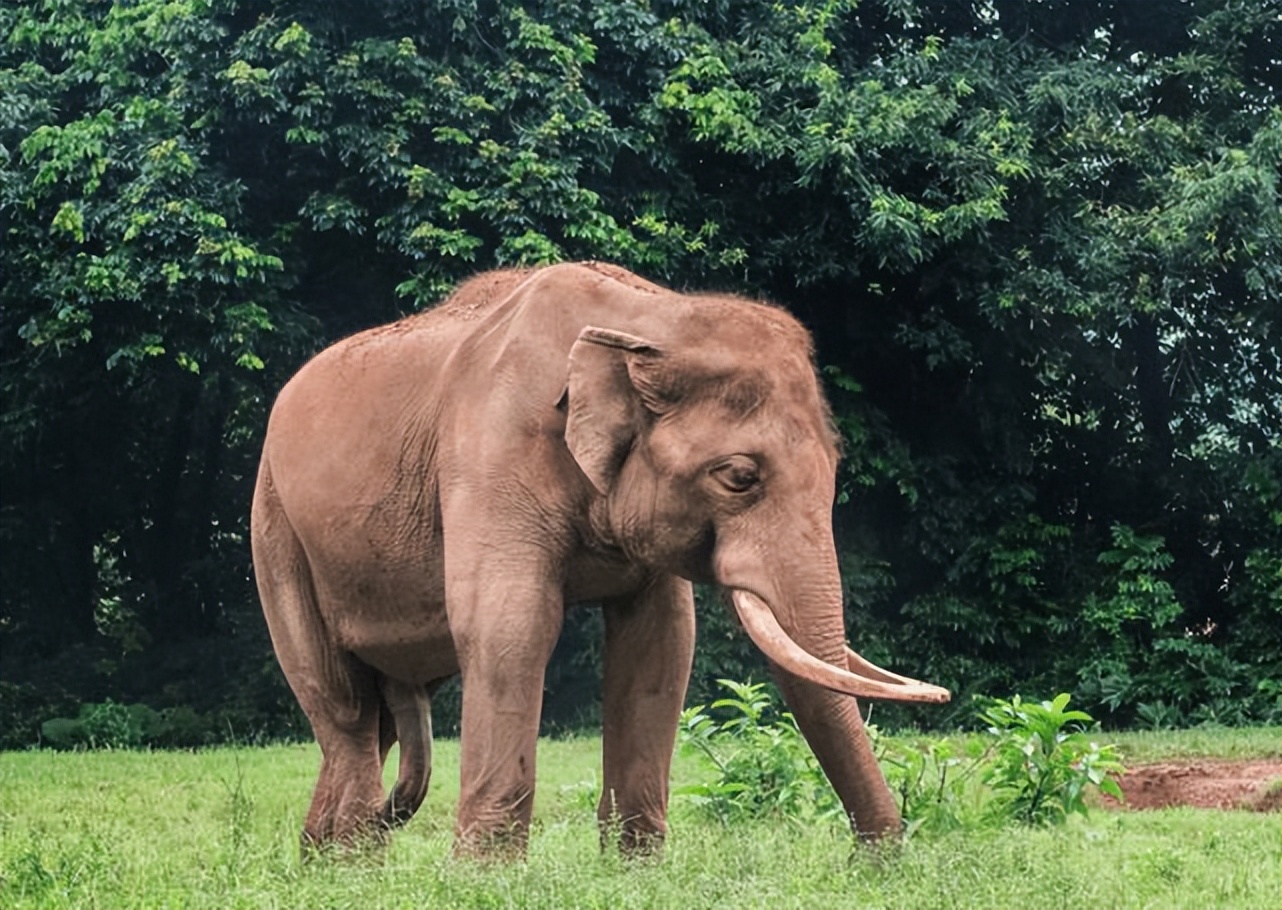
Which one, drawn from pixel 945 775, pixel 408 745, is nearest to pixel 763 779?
pixel 945 775

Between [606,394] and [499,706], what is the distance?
98 cm

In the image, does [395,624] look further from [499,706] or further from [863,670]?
[863,670]

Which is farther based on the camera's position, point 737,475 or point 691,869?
point 691,869

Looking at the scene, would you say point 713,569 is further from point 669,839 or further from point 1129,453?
point 1129,453

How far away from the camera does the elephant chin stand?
18.4 ft

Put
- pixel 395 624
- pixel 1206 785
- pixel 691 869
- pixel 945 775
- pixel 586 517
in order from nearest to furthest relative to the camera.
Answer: pixel 691 869
pixel 586 517
pixel 395 624
pixel 945 775
pixel 1206 785

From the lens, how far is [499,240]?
16109 millimetres

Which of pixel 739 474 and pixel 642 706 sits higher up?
pixel 739 474

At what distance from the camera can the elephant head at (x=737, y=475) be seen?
19.7 ft

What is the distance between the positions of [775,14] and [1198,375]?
517 centimetres

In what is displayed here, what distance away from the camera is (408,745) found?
7.29 meters

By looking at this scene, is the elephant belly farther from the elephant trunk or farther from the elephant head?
the elephant trunk

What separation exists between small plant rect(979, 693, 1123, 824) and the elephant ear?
Answer: 303 centimetres

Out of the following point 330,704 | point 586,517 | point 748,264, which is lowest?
point 330,704
